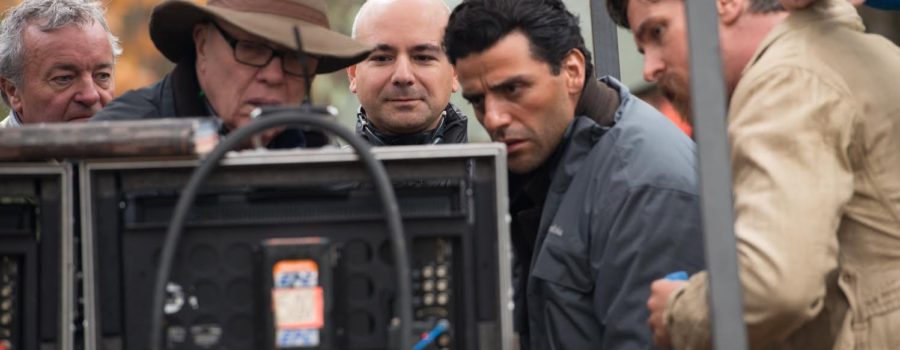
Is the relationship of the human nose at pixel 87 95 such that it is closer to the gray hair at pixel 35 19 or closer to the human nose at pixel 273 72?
the gray hair at pixel 35 19

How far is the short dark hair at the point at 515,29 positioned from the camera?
354 cm

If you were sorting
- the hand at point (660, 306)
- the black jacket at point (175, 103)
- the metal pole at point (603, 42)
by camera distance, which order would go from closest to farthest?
the hand at point (660, 306) < the black jacket at point (175, 103) < the metal pole at point (603, 42)

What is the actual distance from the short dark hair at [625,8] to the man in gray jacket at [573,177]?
200 millimetres

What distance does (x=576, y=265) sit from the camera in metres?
3.14

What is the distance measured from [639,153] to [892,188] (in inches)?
24.8

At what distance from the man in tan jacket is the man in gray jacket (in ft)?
0.70

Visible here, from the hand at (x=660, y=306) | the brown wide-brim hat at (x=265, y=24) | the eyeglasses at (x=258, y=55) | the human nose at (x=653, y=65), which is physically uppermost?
the brown wide-brim hat at (x=265, y=24)

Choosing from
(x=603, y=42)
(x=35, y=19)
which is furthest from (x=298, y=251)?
(x=35, y=19)

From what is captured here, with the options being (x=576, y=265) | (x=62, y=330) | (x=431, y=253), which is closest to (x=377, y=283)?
(x=431, y=253)

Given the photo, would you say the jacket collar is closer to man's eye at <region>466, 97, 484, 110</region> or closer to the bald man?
man's eye at <region>466, 97, 484, 110</region>

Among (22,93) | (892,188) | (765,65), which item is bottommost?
(892,188)

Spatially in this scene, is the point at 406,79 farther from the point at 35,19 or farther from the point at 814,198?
the point at 814,198

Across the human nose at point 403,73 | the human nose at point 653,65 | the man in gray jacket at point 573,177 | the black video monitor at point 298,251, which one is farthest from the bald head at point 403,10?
the black video monitor at point 298,251

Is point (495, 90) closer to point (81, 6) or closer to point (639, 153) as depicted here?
point (639, 153)
